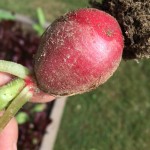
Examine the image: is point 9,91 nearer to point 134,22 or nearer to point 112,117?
point 134,22

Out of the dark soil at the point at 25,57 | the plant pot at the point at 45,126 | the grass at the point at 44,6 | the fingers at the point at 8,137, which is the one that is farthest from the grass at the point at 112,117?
the fingers at the point at 8,137

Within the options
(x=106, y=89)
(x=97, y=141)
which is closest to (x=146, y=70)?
(x=106, y=89)

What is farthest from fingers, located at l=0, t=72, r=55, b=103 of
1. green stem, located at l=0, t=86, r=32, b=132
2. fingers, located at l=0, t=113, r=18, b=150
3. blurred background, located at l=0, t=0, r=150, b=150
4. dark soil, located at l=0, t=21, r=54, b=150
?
blurred background, located at l=0, t=0, r=150, b=150

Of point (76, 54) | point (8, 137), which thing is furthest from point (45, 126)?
point (76, 54)

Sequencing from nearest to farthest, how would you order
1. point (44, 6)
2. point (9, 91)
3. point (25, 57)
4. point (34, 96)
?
point (9, 91), point (34, 96), point (25, 57), point (44, 6)

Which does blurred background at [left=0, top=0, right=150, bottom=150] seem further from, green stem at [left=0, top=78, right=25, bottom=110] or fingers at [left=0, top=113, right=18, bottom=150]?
green stem at [left=0, top=78, right=25, bottom=110]

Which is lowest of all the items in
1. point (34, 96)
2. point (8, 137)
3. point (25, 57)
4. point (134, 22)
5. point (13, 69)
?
point (25, 57)

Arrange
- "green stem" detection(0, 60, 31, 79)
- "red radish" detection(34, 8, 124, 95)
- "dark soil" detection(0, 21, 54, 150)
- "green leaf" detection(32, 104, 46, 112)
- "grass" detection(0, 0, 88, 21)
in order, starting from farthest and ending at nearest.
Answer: "grass" detection(0, 0, 88, 21)
"green leaf" detection(32, 104, 46, 112)
"dark soil" detection(0, 21, 54, 150)
"green stem" detection(0, 60, 31, 79)
"red radish" detection(34, 8, 124, 95)

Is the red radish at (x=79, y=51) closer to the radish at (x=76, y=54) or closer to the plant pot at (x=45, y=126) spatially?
the radish at (x=76, y=54)

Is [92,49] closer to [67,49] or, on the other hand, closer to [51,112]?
[67,49]
